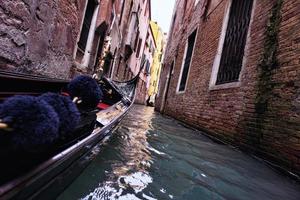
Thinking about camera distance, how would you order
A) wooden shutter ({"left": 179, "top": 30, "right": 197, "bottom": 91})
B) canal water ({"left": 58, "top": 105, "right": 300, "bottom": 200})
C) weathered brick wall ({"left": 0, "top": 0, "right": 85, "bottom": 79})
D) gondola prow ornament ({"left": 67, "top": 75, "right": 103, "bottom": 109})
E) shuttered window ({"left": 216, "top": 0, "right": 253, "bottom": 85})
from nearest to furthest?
canal water ({"left": 58, "top": 105, "right": 300, "bottom": 200}), gondola prow ornament ({"left": 67, "top": 75, "right": 103, "bottom": 109}), weathered brick wall ({"left": 0, "top": 0, "right": 85, "bottom": 79}), shuttered window ({"left": 216, "top": 0, "right": 253, "bottom": 85}), wooden shutter ({"left": 179, "top": 30, "right": 197, "bottom": 91})

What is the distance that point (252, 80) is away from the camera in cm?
439

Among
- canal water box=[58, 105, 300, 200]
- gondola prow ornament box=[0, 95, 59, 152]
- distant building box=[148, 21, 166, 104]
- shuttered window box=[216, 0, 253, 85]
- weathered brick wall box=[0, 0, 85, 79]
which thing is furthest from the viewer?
distant building box=[148, 21, 166, 104]

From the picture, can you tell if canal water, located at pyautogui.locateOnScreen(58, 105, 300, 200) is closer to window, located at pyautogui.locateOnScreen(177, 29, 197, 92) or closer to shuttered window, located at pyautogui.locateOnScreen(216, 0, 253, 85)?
shuttered window, located at pyautogui.locateOnScreen(216, 0, 253, 85)

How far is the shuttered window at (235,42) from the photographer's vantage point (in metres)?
5.32

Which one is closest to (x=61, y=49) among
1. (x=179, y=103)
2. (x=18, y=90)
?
(x=18, y=90)

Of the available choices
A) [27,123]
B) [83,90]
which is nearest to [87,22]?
[83,90]

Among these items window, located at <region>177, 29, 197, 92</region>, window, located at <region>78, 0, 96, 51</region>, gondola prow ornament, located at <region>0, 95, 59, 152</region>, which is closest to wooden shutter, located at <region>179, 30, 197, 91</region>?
window, located at <region>177, 29, 197, 92</region>

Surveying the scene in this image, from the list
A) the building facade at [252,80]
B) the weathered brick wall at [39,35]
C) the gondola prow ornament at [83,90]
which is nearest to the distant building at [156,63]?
the building facade at [252,80]

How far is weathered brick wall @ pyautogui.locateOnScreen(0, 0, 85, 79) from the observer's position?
115 inches

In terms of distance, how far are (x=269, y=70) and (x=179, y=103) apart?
5412 millimetres

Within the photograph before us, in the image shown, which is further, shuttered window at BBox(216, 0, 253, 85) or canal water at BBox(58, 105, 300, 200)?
shuttered window at BBox(216, 0, 253, 85)

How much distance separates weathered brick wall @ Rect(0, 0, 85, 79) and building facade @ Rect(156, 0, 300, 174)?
290cm

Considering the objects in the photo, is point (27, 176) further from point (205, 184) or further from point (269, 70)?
point (269, 70)

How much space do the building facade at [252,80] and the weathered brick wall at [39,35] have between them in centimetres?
290
